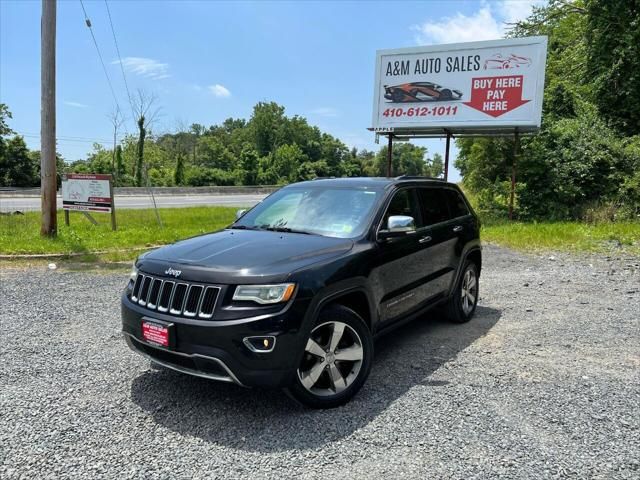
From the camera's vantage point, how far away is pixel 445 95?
54.4 feet

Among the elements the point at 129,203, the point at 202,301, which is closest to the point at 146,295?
the point at 202,301

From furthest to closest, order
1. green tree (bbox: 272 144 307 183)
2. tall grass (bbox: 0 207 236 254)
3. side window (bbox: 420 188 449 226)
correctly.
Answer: green tree (bbox: 272 144 307 183) < tall grass (bbox: 0 207 236 254) < side window (bbox: 420 188 449 226)

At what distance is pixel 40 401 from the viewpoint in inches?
150

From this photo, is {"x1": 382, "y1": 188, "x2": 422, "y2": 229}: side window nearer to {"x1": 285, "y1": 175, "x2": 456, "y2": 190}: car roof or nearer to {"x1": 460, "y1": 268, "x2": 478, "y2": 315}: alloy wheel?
{"x1": 285, "y1": 175, "x2": 456, "y2": 190}: car roof

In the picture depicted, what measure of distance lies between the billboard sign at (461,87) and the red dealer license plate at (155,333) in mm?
14419

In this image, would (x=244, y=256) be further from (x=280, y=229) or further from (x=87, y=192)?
(x=87, y=192)

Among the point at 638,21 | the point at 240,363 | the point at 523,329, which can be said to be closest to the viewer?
the point at 240,363

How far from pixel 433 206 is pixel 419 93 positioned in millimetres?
12559

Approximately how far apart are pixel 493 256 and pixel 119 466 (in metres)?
9.59

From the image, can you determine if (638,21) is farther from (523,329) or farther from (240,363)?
(240,363)

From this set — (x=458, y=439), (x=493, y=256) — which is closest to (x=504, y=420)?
(x=458, y=439)

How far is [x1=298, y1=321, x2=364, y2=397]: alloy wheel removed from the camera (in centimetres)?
361

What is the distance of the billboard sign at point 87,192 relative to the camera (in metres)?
12.2

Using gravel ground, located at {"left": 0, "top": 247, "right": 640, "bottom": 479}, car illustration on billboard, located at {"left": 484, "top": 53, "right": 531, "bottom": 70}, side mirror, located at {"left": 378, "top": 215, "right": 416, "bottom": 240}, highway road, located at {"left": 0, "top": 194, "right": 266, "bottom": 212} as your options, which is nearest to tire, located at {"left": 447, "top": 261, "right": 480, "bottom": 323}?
gravel ground, located at {"left": 0, "top": 247, "right": 640, "bottom": 479}
